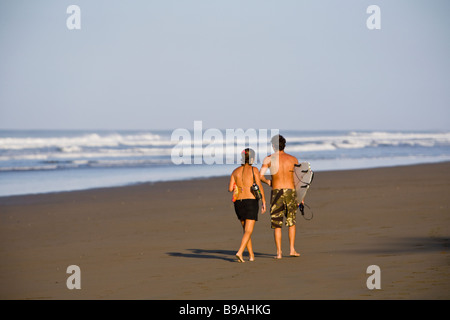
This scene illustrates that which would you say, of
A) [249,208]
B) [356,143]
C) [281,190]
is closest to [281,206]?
[281,190]

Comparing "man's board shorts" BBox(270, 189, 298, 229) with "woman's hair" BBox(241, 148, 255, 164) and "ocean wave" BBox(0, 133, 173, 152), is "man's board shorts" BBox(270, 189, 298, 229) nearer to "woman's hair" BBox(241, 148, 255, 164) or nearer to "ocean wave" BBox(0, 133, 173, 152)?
"woman's hair" BBox(241, 148, 255, 164)

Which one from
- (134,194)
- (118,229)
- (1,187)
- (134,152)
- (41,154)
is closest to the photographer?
(118,229)

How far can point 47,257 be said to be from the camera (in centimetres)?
876

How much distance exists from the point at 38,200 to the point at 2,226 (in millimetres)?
3930

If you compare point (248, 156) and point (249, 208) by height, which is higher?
point (248, 156)

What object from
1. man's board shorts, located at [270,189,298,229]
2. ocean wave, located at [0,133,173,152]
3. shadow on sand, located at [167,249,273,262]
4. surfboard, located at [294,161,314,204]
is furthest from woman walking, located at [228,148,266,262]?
ocean wave, located at [0,133,173,152]

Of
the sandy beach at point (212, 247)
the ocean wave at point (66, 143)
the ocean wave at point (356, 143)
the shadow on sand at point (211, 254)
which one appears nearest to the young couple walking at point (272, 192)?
the shadow on sand at point (211, 254)

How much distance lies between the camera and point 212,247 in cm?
934

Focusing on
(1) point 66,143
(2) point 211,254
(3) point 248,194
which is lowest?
(2) point 211,254

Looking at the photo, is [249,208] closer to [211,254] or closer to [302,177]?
[302,177]

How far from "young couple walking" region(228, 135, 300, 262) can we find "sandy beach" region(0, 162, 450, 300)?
44cm

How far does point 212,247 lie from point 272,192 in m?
1.66
